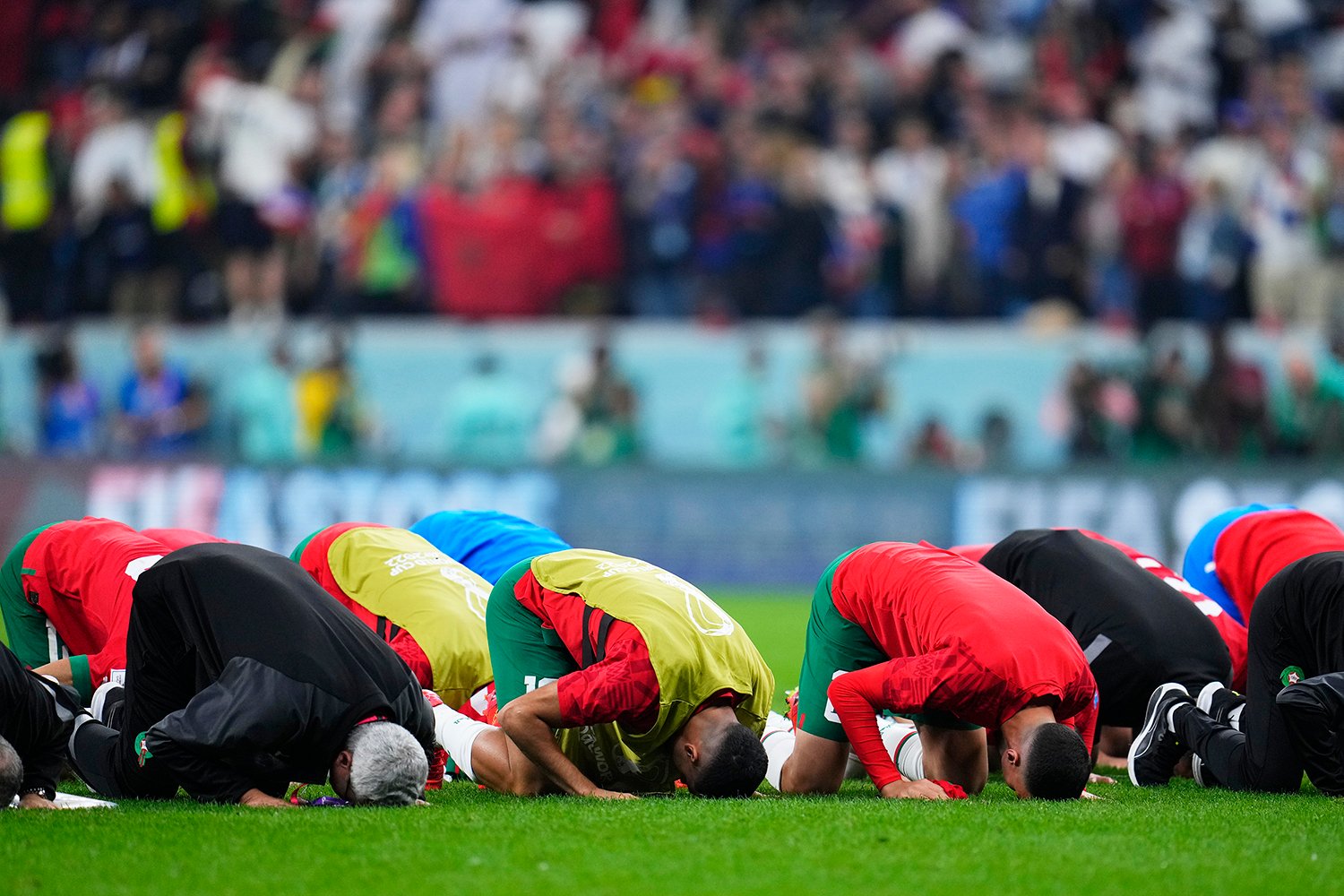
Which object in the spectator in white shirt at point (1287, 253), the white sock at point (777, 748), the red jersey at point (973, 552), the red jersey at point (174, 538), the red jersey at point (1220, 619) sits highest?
the spectator in white shirt at point (1287, 253)

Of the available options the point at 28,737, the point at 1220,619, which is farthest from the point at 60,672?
the point at 1220,619

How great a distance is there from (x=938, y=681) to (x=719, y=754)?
0.79 meters

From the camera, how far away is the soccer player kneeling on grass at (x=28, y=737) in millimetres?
5602

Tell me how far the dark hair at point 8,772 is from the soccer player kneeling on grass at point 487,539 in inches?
107

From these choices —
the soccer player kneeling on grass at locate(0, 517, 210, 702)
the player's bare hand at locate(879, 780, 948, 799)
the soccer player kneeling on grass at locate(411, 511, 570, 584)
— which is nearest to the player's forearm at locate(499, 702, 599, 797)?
the player's bare hand at locate(879, 780, 948, 799)

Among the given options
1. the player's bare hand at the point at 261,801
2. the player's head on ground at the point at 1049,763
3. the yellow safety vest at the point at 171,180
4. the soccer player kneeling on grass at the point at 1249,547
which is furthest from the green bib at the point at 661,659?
the yellow safety vest at the point at 171,180

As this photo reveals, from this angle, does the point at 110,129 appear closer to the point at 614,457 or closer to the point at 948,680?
the point at 614,457

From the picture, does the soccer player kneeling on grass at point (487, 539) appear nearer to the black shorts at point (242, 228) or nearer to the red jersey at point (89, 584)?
the red jersey at point (89, 584)

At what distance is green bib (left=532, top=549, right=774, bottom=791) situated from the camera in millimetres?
5938

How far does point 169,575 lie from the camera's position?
586 centimetres

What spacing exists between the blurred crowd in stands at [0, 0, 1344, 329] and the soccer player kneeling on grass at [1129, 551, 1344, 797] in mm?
9757

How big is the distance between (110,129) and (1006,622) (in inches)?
608

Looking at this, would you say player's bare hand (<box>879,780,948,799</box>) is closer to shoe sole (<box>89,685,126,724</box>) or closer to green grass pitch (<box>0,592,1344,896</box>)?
green grass pitch (<box>0,592,1344,896</box>)

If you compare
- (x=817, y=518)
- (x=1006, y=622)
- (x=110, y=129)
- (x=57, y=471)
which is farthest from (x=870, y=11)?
(x=1006, y=622)
